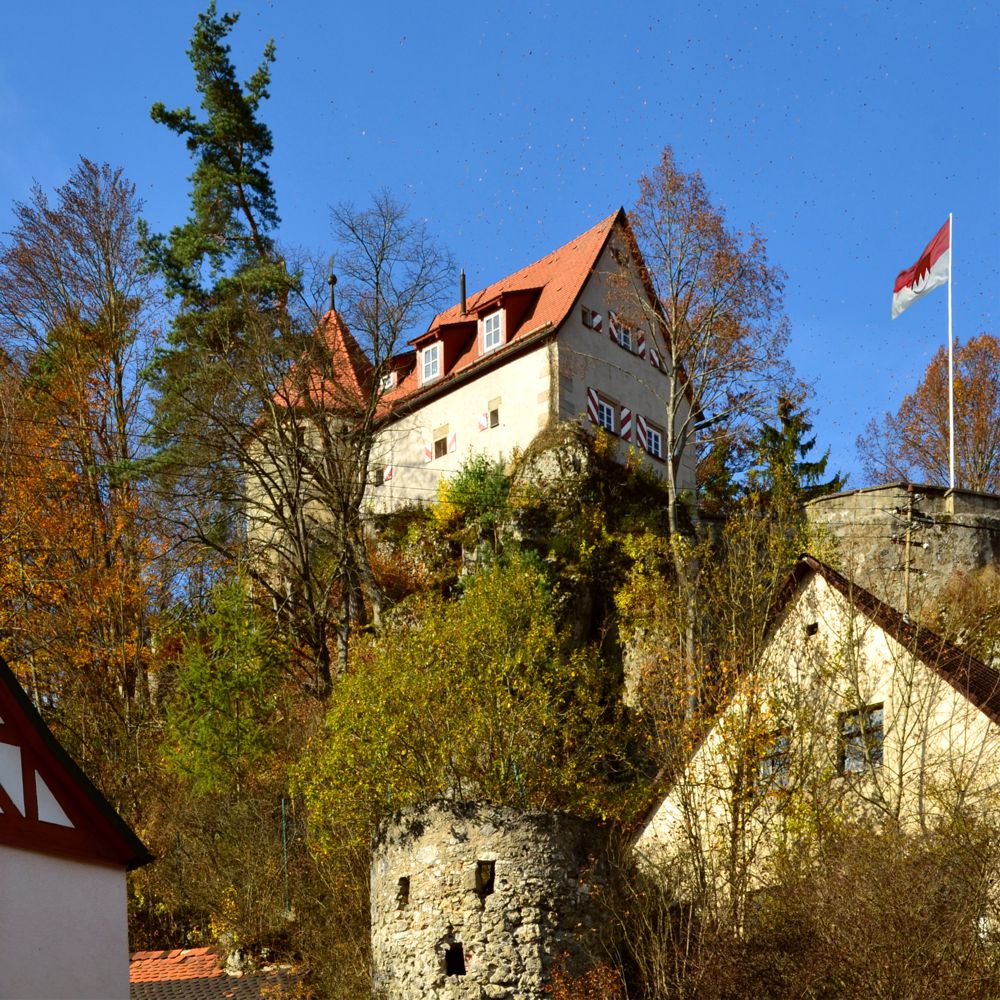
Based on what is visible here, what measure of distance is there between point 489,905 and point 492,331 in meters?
21.6

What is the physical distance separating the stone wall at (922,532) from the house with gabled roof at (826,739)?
351 inches

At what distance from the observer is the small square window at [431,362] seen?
4047 cm

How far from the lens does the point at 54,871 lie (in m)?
13.5

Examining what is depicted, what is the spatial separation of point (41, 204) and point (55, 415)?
5651 mm

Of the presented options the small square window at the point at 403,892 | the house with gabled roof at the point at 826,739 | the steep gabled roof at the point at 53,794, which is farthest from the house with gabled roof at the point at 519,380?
the steep gabled roof at the point at 53,794

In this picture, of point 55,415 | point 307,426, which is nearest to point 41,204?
point 55,415

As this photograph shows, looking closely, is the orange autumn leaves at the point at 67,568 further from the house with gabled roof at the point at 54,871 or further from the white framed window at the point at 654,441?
the house with gabled roof at the point at 54,871

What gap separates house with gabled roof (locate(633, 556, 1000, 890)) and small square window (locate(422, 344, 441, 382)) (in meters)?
18.4

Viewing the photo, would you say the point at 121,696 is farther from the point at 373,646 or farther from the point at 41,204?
the point at 41,204

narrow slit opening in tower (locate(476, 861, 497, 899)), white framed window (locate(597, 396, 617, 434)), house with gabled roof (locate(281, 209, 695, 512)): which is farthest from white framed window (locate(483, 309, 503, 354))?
narrow slit opening in tower (locate(476, 861, 497, 899))

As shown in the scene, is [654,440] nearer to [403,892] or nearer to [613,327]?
[613,327]

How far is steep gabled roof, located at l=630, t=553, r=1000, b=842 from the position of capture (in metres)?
20.3

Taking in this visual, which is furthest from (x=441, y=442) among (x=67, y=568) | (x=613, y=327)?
(x=67, y=568)

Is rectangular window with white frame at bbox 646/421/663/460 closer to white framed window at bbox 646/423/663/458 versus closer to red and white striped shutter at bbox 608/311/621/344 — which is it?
white framed window at bbox 646/423/663/458
